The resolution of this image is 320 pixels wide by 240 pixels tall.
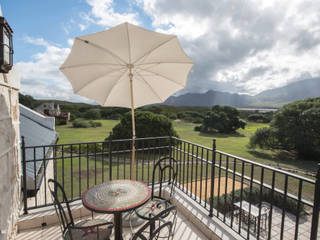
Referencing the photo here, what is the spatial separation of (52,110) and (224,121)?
3494cm

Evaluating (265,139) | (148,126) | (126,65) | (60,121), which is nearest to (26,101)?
(60,121)

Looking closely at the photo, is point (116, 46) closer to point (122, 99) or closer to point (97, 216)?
point (122, 99)

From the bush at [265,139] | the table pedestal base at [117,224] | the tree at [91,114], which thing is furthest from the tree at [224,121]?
the table pedestal base at [117,224]

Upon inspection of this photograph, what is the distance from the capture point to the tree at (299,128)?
1739cm

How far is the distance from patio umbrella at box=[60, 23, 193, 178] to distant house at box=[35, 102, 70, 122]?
38768 mm

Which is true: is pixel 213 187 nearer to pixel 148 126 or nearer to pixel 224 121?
pixel 148 126

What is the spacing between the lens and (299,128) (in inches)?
713

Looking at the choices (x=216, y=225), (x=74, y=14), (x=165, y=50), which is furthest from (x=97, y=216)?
(x=74, y=14)

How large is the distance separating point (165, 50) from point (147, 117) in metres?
10.8

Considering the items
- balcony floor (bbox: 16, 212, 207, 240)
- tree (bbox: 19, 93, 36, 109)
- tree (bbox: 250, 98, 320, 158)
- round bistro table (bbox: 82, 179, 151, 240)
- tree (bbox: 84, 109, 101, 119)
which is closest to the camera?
round bistro table (bbox: 82, 179, 151, 240)

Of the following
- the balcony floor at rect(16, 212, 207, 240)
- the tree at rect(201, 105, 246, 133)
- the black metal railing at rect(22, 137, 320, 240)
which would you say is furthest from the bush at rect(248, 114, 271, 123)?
the balcony floor at rect(16, 212, 207, 240)

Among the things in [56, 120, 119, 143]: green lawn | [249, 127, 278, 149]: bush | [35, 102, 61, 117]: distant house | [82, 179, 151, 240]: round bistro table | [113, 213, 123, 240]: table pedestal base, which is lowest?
[56, 120, 119, 143]: green lawn

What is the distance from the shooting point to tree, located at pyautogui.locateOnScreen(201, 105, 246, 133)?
109 ft

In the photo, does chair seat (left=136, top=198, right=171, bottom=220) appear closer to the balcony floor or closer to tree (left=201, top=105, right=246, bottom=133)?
the balcony floor
